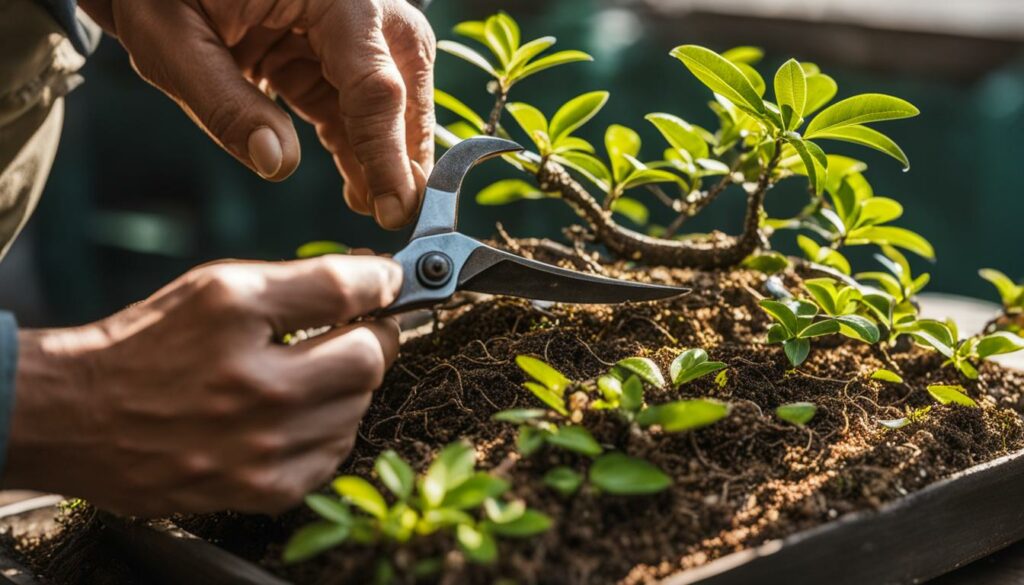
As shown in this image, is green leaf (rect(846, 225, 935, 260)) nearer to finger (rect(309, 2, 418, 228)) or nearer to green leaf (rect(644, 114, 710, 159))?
green leaf (rect(644, 114, 710, 159))

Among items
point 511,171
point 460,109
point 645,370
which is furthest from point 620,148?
point 511,171

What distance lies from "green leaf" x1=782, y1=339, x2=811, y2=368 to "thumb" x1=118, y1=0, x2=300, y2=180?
53cm

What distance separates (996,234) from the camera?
99.3 inches

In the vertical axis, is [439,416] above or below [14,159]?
above

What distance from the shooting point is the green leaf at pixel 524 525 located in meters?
0.53

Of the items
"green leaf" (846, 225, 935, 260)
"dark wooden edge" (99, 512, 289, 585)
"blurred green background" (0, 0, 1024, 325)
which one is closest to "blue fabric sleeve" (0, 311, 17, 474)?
"dark wooden edge" (99, 512, 289, 585)

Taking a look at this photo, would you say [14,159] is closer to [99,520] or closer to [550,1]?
[99,520]

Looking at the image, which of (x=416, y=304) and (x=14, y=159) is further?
(x=14, y=159)

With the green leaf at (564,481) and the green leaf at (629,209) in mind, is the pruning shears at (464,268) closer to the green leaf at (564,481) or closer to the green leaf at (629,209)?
the green leaf at (564,481)

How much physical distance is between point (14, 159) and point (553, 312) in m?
0.78

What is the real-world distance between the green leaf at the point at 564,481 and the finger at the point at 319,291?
7.3 inches

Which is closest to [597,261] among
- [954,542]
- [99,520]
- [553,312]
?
[553,312]

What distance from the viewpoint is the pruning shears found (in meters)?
0.73

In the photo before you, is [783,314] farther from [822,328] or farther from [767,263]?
[767,263]
